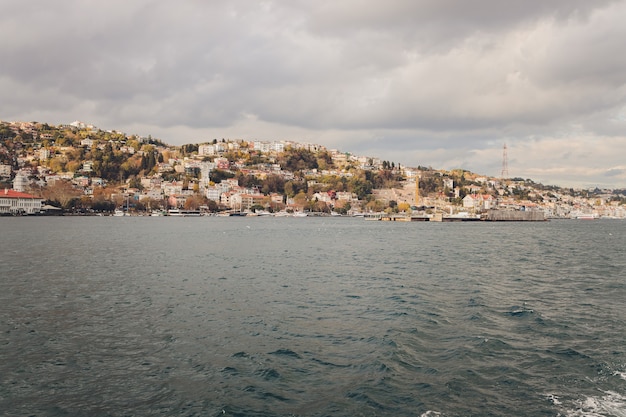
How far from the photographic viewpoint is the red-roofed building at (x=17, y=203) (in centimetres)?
12694

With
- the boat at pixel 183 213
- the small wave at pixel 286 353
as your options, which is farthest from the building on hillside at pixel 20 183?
the small wave at pixel 286 353

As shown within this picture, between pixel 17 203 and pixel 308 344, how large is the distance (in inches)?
5759

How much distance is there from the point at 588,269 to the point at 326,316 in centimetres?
2239

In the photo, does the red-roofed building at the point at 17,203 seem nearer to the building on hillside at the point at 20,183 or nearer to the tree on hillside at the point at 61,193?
the tree on hillside at the point at 61,193

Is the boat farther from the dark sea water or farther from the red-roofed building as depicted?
the dark sea water

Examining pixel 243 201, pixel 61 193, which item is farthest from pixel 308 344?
pixel 243 201

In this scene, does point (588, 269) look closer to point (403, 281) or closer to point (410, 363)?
point (403, 281)

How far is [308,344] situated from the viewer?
12.6 m

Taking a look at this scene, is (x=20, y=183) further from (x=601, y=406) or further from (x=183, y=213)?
(x=601, y=406)

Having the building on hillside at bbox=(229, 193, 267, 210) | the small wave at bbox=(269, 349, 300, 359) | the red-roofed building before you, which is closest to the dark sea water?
the small wave at bbox=(269, 349, 300, 359)

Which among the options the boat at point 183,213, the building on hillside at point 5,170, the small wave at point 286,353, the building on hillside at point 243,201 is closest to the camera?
the small wave at point 286,353

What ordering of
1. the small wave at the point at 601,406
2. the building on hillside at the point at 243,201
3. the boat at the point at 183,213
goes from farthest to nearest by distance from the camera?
the building on hillside at the point at 243,201, the boat at the point at 183,213, the small wave at the point at 601,406

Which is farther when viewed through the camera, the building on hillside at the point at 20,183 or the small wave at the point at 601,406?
the building on hillside at the point at 20,183

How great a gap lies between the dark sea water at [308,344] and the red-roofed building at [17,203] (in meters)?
124
